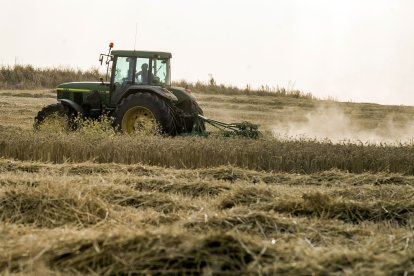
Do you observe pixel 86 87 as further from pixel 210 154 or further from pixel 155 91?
pixel 210 154

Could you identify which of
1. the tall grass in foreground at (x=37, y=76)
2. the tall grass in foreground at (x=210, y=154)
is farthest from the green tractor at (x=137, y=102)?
the tall grass in foreground at (x=37, y=76)

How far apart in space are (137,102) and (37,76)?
17.7 metres

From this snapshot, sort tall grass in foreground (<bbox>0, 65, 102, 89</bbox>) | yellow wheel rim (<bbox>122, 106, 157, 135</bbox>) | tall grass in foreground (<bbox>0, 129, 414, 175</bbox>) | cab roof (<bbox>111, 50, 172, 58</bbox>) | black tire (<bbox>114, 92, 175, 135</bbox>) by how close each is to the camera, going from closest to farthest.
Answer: tall grass in foreground (<bbox>0, 129, 414, 175</bbox>)
black tire (<bbox>114, 92, 175, 135</bbox>)
yellow wheel rim (<bbox>122, 106, 157, 135</bbox>)
cab roof (<bbox>111, 50, 172, 58</bbox>)
tall grass in foreground (<bbox>0, 65, 102, 89</bbox>)

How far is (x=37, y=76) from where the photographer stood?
101ft

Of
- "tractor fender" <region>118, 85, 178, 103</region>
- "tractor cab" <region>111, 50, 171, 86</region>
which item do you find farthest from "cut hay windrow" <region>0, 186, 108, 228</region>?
"tractor cab" <region>111, 50, 171, 86</region>

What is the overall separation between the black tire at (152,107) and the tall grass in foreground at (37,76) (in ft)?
52.5

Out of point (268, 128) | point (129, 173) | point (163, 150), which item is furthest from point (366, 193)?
point (268, 128)

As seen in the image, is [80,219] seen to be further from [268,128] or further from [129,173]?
[268,128]

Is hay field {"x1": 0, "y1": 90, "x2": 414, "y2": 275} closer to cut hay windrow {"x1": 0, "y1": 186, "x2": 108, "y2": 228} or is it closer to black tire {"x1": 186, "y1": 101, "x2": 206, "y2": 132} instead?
cut hay windrow {"x1": 0, "y1": 186, "x2": 108, "y2": 228}

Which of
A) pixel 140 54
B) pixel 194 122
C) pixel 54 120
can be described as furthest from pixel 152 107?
pixel 54 120

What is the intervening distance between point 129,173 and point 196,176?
2.76ft

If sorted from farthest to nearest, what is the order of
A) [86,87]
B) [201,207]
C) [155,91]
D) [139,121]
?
[86,87], [139,121], [155,91], [201,207]

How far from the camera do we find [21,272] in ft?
15.9

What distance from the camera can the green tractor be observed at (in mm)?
13969
